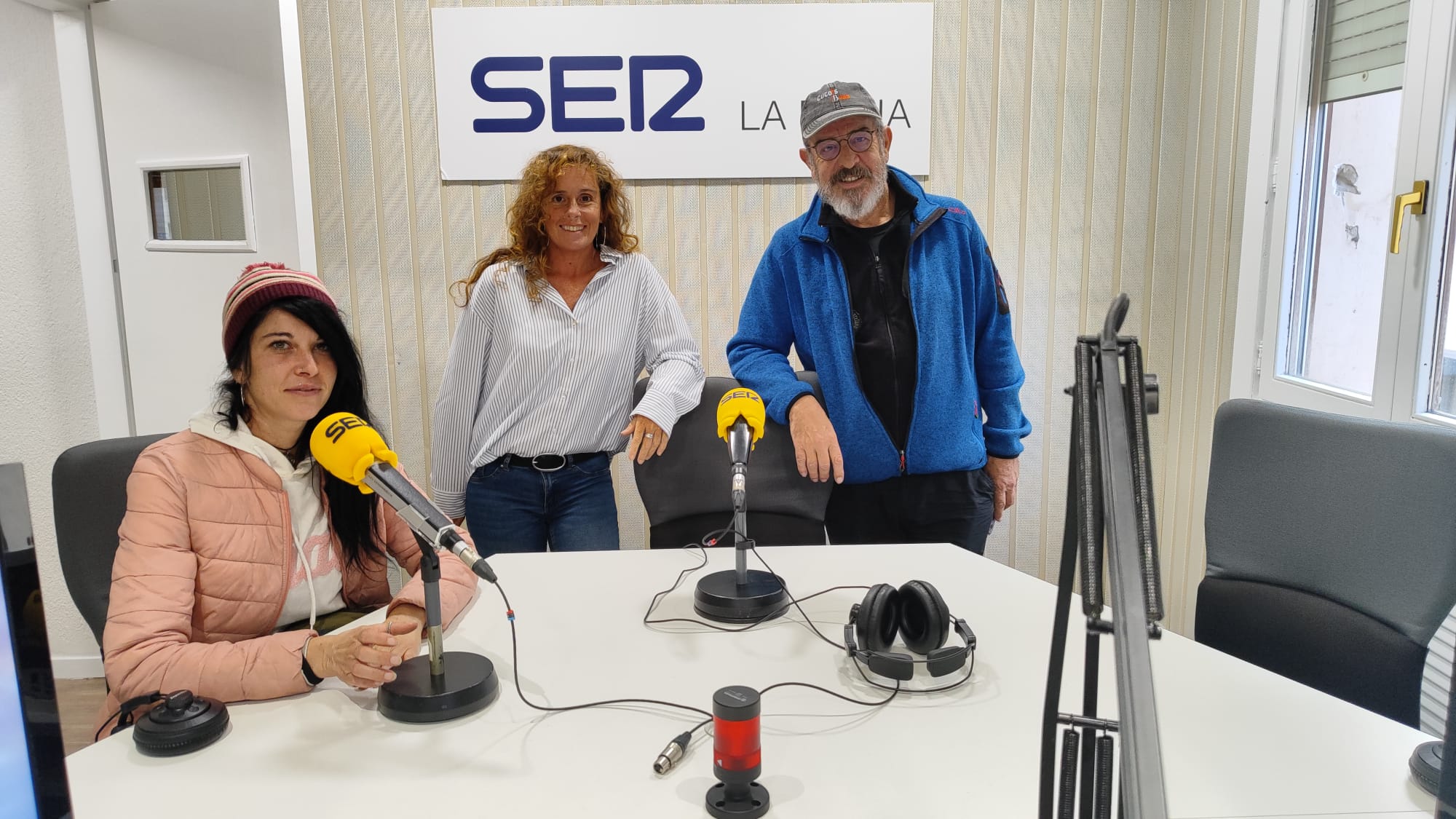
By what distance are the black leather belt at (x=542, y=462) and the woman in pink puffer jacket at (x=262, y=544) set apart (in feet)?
2.11

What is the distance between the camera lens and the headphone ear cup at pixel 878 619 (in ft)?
4.35

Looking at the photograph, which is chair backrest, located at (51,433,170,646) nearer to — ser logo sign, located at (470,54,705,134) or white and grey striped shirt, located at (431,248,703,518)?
white and grey striped shirt, located at (431,248,703,518)

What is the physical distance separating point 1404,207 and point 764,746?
2.15m

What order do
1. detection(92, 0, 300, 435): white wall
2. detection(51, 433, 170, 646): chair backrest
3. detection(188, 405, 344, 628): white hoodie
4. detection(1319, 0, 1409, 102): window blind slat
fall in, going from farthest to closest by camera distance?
detection(92, 0, 300, 435): white wall → detection(1319, 0, 1409, 102): window blind slat → detection(51, 433, 170, 646): chair backrest → detection(188, 405, 344, 628): white hoodie

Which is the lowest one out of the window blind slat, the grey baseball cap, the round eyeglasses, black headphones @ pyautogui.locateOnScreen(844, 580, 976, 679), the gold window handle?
black headphones @ pyautogui.locateOnScreen(844, 580, 976, 679)

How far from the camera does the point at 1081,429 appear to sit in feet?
2.24

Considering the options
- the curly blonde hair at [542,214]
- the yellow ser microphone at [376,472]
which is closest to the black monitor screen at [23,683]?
the yellow ser microphone at [376,472]

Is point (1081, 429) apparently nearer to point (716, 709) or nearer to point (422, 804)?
point (716, 709)

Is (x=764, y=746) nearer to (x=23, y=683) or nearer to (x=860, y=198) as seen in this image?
(x=23, y=683)

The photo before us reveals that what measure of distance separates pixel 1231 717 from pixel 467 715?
1004mm

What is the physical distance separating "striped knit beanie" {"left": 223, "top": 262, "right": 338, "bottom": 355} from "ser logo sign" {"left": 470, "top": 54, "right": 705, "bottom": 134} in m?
1.80

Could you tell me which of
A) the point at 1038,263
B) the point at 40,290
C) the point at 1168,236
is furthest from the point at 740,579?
the point at 40,290

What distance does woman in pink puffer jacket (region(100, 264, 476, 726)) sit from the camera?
4.03ft

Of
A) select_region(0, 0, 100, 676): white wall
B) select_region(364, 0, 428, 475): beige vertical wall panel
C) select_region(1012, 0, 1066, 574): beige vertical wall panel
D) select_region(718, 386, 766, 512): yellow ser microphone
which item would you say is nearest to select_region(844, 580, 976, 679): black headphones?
select_region(718, 386, 766, 512): yellow ser microphone
